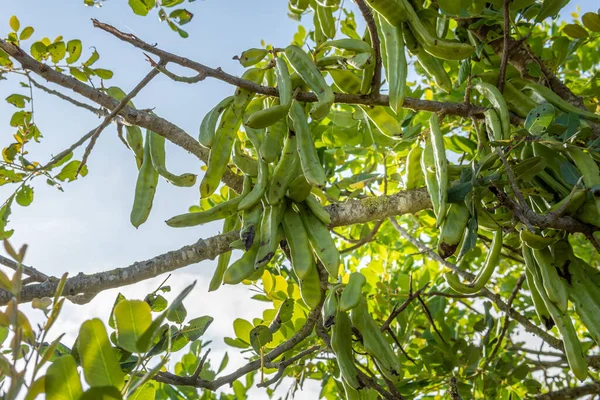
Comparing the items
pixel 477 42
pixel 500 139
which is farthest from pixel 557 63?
pixel 500 139

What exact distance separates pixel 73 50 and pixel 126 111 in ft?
1.75

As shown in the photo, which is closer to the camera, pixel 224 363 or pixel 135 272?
pixel 135 272

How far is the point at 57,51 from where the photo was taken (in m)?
1.77

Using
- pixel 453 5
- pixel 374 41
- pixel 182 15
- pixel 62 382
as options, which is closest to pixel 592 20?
pixel 453 5

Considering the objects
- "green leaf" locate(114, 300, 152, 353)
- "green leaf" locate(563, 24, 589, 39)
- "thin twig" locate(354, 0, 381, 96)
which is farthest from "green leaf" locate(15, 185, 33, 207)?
"green leaf" locate(563, 24, 589, 39)

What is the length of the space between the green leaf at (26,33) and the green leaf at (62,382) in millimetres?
1516

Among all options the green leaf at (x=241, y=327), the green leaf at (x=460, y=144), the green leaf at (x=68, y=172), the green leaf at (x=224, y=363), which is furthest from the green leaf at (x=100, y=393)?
the green leaf at (x=460, y=144)

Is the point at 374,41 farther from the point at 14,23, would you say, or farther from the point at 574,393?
the point at 574,393

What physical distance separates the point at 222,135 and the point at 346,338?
520mm

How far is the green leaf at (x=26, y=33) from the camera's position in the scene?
183 centimetres

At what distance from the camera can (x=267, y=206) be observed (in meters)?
1.22

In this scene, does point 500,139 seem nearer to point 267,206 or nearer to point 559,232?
point 559,232

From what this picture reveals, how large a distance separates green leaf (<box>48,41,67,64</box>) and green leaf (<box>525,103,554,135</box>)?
1366 mm

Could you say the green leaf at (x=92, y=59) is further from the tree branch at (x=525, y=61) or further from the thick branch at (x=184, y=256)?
the tree branch at (x=525, y=61)
